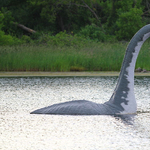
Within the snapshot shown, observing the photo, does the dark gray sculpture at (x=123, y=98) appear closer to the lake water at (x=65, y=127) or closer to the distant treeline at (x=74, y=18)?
the lake water at (x=65, y=127)

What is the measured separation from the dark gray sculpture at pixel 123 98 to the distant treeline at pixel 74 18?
17661 millimetres

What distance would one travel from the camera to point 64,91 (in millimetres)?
10805

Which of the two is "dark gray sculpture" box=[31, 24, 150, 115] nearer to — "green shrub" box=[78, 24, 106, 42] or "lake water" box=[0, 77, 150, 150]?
"lake water" box=[0, 77, 150, 150]

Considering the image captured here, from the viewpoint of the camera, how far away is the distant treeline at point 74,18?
25.2 m

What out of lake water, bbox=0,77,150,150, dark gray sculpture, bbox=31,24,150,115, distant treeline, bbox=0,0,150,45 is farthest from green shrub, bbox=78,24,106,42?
dark gray sculpture, bbox=31,24,150,115

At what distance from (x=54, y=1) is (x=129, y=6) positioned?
4346mm

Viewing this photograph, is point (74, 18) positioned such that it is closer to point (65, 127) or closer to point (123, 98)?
point (123, 98)

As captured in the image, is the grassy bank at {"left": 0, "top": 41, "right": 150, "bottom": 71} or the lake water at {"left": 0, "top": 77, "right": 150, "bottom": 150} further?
the grassy bank at {"left": 0, "top": 41, "right": 150, "bottom": 71}

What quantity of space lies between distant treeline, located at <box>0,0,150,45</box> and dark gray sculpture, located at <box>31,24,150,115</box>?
17.7 meters

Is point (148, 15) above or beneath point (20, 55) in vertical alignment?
above

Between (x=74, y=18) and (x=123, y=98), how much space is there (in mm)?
21817

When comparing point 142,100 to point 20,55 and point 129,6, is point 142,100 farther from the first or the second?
point 129,6

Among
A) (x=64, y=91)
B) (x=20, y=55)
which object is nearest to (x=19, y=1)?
(x=20, y=55)

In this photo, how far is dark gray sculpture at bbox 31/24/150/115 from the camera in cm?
688
